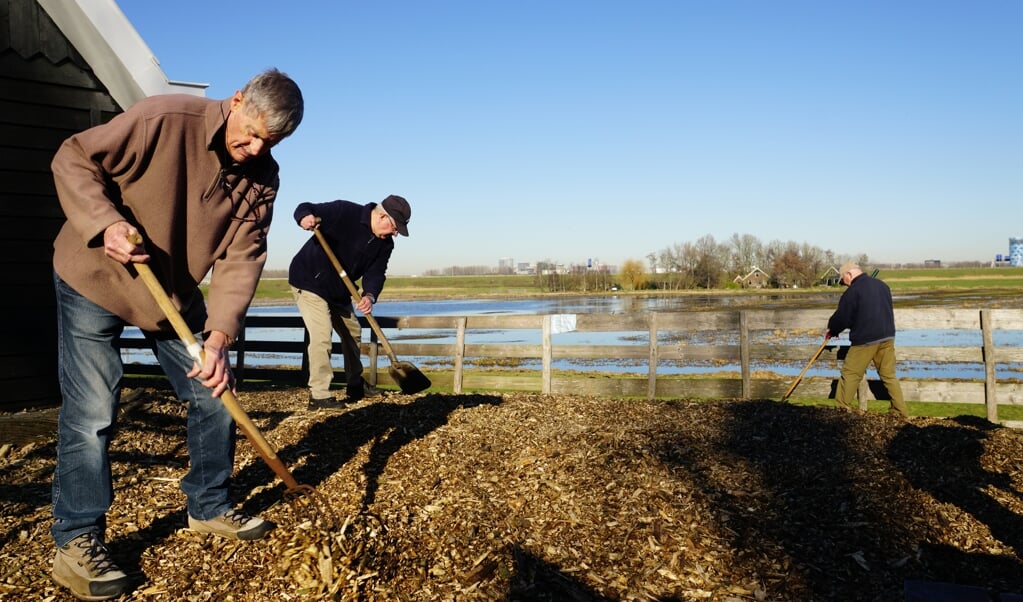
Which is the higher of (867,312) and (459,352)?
(867,312)

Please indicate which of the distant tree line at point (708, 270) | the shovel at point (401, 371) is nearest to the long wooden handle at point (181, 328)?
the shovel at point (401, 371)

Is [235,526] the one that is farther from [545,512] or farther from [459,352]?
[459,352]

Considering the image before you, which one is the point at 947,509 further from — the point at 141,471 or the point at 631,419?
the point at 141,471

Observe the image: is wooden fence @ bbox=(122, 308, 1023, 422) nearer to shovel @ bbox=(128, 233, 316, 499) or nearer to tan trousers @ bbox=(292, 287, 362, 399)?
tan trousers @ bbox=(292, 287, 362, 399)

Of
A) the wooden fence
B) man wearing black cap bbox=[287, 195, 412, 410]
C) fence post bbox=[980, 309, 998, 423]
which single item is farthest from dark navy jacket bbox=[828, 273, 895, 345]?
man wearing black cap bbox=[287, 195, 412, 410]

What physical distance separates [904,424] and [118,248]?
682 centimetres

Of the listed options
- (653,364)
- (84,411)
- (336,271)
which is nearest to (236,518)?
(84,411)

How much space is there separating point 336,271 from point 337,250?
25 cm

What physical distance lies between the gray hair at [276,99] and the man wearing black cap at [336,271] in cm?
400

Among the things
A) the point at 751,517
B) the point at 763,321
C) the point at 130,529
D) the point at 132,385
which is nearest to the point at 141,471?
the point at 130,529

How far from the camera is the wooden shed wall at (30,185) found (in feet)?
20.3

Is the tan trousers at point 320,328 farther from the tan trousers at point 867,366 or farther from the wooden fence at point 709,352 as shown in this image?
the tan trousers at point 867,366

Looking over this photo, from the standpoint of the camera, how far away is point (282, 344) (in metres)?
11.1

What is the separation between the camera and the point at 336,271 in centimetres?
723
